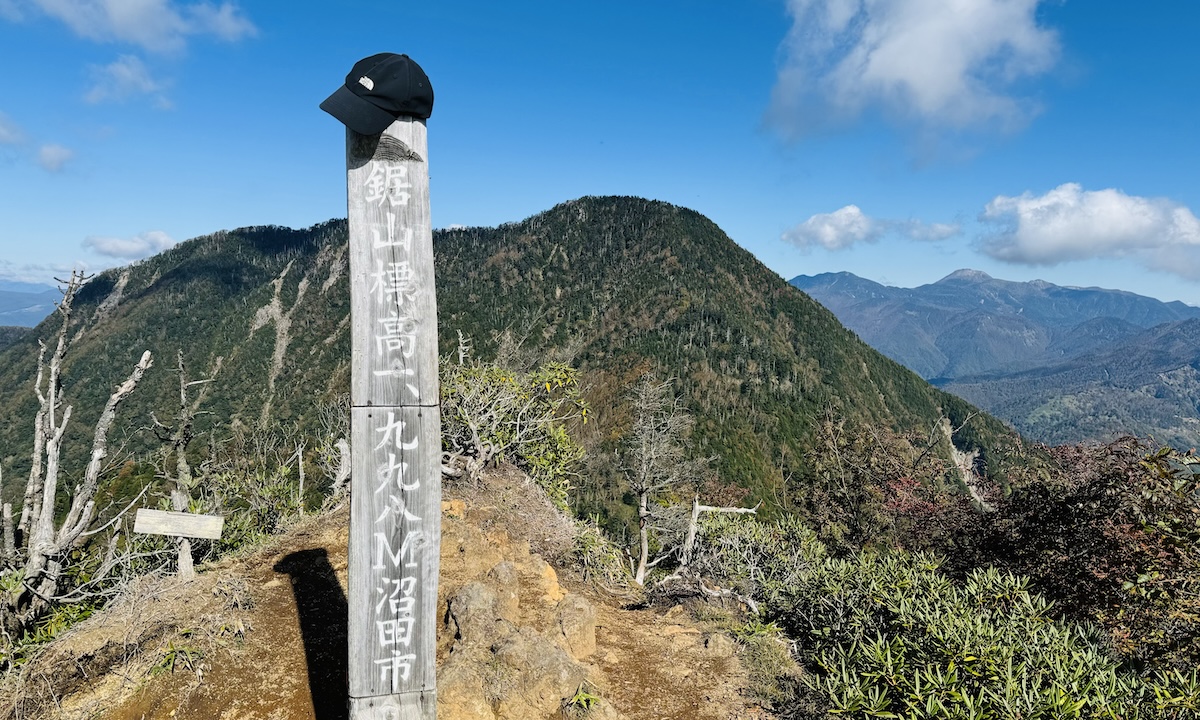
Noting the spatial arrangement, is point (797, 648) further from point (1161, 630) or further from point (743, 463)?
point (743, 463)

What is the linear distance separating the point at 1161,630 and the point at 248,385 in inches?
4642

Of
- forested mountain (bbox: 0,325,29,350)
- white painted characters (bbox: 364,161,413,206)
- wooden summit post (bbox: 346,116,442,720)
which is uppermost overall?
forested mountain (bbox: 0,325,29,350)

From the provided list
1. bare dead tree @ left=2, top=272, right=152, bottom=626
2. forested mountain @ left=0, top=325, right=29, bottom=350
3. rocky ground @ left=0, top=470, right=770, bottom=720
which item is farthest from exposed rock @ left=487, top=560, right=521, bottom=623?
forested mountain @ left=0, top=325, right=29, bottom=350

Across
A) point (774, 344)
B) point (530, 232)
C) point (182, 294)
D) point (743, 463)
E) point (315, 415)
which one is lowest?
point (743, 463)

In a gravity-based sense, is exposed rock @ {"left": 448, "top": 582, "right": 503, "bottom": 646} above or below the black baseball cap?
below

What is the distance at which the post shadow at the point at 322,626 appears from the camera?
15.6 ft

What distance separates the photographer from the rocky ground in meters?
4.71

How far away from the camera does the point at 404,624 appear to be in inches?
127

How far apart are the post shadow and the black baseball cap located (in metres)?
3.47

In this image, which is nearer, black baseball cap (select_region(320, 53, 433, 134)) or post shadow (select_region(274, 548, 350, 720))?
black baseball cap (select_region(320, 53, 433, 134))

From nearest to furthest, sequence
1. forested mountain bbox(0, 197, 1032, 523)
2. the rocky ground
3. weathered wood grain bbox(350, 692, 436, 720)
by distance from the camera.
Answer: weathered wood grain bbox(350, 692, 436, 720), the rocky ground, forested mountain bbox(0, 197, 1032, 523)

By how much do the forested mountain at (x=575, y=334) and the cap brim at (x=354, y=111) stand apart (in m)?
59.6

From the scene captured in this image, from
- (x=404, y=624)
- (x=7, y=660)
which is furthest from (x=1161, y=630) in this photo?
(x=7, y=660)

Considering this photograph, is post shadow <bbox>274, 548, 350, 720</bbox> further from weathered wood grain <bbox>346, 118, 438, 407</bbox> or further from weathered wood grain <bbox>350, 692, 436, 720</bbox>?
weathered wood grain <bbox>346, 118, 438, 407</bbox>
